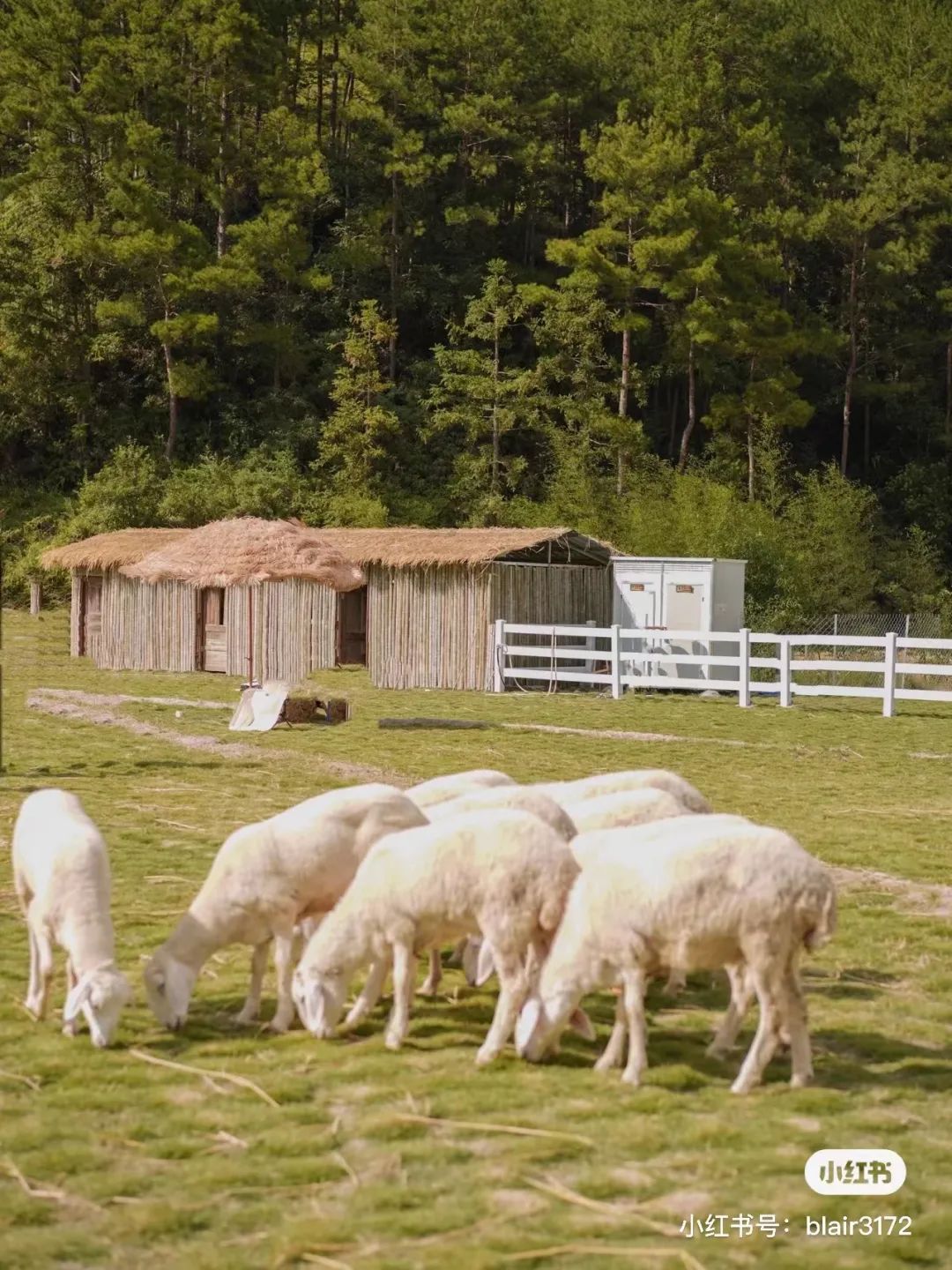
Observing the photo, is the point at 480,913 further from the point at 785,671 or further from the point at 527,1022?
the point at 785,671

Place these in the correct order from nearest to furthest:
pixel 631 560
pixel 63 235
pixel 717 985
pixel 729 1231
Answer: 1. pixel 729 1231
2. pixel 717 985
3. pixel 631 560
4. pixel 63 235

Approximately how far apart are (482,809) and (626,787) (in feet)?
4.50

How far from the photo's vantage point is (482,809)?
305 inches

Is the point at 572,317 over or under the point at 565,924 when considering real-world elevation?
over

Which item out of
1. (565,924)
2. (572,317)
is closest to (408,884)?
(565,924)

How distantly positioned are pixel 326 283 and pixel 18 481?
36.8 ft

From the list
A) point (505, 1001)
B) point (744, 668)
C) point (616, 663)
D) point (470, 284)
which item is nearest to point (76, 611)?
point (616, 663)

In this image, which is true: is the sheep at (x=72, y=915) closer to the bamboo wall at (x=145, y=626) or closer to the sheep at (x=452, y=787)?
the sheep at (x=452, y=787)

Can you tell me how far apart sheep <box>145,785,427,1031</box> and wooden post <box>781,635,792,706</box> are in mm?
17927

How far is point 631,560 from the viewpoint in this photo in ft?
105

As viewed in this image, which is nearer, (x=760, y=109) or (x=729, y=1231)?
(x=729, y=1231)

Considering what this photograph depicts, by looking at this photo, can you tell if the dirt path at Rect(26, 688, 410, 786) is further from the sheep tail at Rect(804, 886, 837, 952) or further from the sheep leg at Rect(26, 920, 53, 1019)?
the sheep tail at Rect(804, 886, 837, 952)

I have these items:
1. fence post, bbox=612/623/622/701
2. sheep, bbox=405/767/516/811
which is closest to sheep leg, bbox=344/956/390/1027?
sheep, bbox=405/767/516/811

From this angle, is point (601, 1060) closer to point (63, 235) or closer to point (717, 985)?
point (717, 985)
